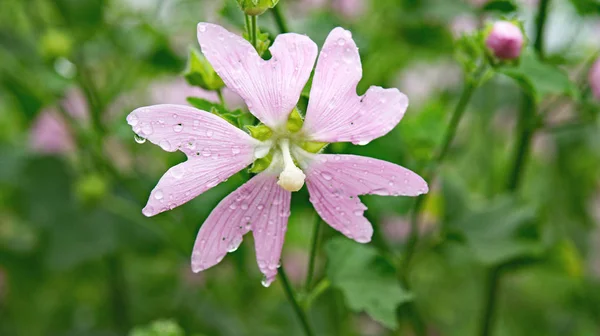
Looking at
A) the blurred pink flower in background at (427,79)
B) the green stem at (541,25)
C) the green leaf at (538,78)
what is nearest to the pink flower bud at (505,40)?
the green leaf at (538,78)

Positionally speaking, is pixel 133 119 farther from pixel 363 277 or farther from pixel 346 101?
pixel 363 277

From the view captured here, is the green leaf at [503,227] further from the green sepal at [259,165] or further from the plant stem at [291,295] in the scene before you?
the green sepal at [259,165]

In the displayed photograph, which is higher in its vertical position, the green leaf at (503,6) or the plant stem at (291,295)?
the green leaf at (503,6)

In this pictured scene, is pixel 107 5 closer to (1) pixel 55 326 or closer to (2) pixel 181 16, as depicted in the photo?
(2) pixel 181 16

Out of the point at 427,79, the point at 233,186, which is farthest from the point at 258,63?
the point at 427,79

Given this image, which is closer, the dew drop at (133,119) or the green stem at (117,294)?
the dew drop at (133,119)

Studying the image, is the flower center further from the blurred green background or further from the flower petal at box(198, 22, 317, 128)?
the blurred green background

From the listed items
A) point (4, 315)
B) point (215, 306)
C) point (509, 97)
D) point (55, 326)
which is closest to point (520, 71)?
point (509, 97)
